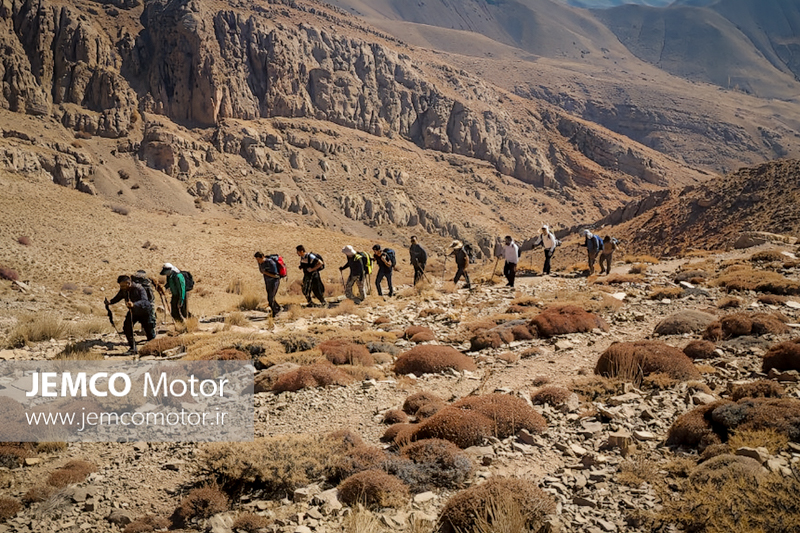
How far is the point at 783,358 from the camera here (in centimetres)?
794

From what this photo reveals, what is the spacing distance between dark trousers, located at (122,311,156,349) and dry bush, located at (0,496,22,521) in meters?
5.93

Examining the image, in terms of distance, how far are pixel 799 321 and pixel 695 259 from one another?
1413 cm

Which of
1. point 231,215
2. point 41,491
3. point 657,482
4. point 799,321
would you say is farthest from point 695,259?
point 231,215

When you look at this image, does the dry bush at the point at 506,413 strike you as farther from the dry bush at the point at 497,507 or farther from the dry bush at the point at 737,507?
the dry bush at the point at 737,507

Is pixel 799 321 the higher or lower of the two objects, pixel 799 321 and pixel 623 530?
the higher

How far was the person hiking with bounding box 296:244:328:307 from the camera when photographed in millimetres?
15984

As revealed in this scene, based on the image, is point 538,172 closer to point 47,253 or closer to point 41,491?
point 47,253

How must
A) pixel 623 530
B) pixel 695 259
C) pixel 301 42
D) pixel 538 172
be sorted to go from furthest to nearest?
pixel 538 172, pixel 301 42, pixel 695 259, pixel 623 530

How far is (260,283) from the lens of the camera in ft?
101

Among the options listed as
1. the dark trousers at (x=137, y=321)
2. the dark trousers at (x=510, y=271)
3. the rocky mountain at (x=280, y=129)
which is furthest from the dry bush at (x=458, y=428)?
the rocky mountain at (x=280, y=129)

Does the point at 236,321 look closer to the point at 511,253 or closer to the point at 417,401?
the point at 417,401

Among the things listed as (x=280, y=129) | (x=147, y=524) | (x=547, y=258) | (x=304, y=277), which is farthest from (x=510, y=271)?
(x=280, y=129)

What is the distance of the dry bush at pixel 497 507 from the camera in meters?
4.55

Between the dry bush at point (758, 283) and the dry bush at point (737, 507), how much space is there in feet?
39.2
